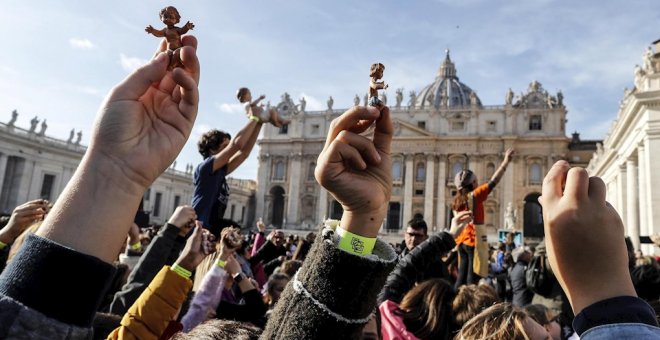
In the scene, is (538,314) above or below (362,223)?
below

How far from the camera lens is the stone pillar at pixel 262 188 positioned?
51.6m

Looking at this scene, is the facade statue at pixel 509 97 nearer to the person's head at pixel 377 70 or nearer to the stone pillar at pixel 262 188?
the stone pillar at pixel 262 188

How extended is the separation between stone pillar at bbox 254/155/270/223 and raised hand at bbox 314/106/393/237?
50.8m

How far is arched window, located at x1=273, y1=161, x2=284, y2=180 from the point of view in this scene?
5225cm

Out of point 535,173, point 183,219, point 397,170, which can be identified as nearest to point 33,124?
point 397,170

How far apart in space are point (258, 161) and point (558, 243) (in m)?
53.2

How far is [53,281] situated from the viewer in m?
0.96

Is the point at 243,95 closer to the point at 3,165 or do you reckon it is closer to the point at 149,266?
the point at 149,266

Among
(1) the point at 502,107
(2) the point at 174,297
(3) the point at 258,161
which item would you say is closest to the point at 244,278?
(2) the point at 174,297

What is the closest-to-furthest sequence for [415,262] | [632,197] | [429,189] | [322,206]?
[415,262], [632,197], [429,189], [322,206]

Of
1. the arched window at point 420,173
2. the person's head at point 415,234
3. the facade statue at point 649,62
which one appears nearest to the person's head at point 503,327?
the person's head at point 415,234

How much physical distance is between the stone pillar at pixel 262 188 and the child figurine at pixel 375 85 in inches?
2000

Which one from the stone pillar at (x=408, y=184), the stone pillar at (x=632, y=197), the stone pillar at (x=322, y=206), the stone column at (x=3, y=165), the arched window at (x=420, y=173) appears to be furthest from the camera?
the stone pillar at (x=322, y=206)

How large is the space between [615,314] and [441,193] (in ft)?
149
